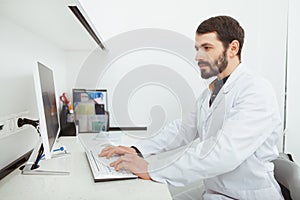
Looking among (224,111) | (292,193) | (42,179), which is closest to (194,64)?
(224,111)

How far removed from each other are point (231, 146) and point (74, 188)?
54 centimetres

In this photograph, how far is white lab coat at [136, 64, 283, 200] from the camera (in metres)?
0.97

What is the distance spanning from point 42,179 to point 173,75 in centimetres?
122

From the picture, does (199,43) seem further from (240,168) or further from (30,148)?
(30,148)

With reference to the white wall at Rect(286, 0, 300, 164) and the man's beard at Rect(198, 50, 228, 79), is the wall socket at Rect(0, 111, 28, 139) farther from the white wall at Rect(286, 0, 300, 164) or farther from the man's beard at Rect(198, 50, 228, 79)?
the white wall at Rect(286, 0, 300, 164)

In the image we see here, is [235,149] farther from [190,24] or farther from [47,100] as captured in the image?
[190,24]

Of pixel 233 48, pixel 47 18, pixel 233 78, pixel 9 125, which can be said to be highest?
pixel 47 18

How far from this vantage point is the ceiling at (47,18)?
0.86 metres

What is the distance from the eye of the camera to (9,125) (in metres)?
1.04

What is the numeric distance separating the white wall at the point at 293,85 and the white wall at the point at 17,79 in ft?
5.04

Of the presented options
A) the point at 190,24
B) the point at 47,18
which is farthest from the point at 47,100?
the point at 190,24

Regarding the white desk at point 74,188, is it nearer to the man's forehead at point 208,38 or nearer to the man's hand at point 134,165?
the man's hand at point 134,165

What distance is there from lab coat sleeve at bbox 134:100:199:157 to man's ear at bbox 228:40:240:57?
358 mm

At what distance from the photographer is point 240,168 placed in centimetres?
111
